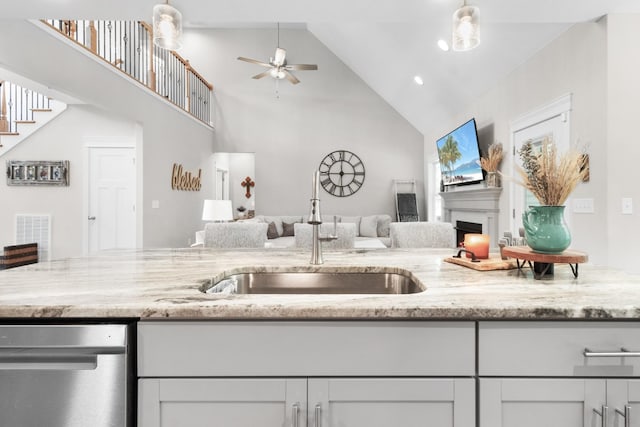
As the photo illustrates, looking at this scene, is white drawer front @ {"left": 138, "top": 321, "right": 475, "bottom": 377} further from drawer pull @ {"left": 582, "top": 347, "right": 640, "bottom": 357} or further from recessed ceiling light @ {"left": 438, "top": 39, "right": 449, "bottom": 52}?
recessed ceiling light @ {"left": 438, "top": 39, "right": 449, "bottom": 52}

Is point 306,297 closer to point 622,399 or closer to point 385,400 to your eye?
point 385,400

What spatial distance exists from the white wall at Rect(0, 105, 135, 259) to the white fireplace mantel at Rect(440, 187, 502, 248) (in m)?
5.11

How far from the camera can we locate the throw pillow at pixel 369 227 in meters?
6.92

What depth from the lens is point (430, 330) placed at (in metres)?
0.92

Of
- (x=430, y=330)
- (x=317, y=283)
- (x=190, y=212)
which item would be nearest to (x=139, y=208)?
(x=190, y=212)

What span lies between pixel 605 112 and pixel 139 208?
16.3 feet

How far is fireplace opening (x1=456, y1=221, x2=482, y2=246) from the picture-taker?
4938 millimetres

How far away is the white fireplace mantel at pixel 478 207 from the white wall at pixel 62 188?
16.8 ft

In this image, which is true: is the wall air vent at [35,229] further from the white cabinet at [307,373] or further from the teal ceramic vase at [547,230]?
the teal ceramic vase at [547,230]

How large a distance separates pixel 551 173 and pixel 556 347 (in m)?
0.59

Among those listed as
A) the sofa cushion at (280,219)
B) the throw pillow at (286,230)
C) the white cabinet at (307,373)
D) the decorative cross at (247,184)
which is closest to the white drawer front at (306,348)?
the white cabinet at (307,373)

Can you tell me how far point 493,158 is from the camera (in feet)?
13.5

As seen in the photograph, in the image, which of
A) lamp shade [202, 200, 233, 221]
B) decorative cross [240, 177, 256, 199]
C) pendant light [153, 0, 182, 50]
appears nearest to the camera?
pendant light [153, 0, 182, 50]

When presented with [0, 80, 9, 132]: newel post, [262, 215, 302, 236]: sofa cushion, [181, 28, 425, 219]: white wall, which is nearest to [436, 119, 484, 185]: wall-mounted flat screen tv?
[181, 28, 425, 219]: white wall
